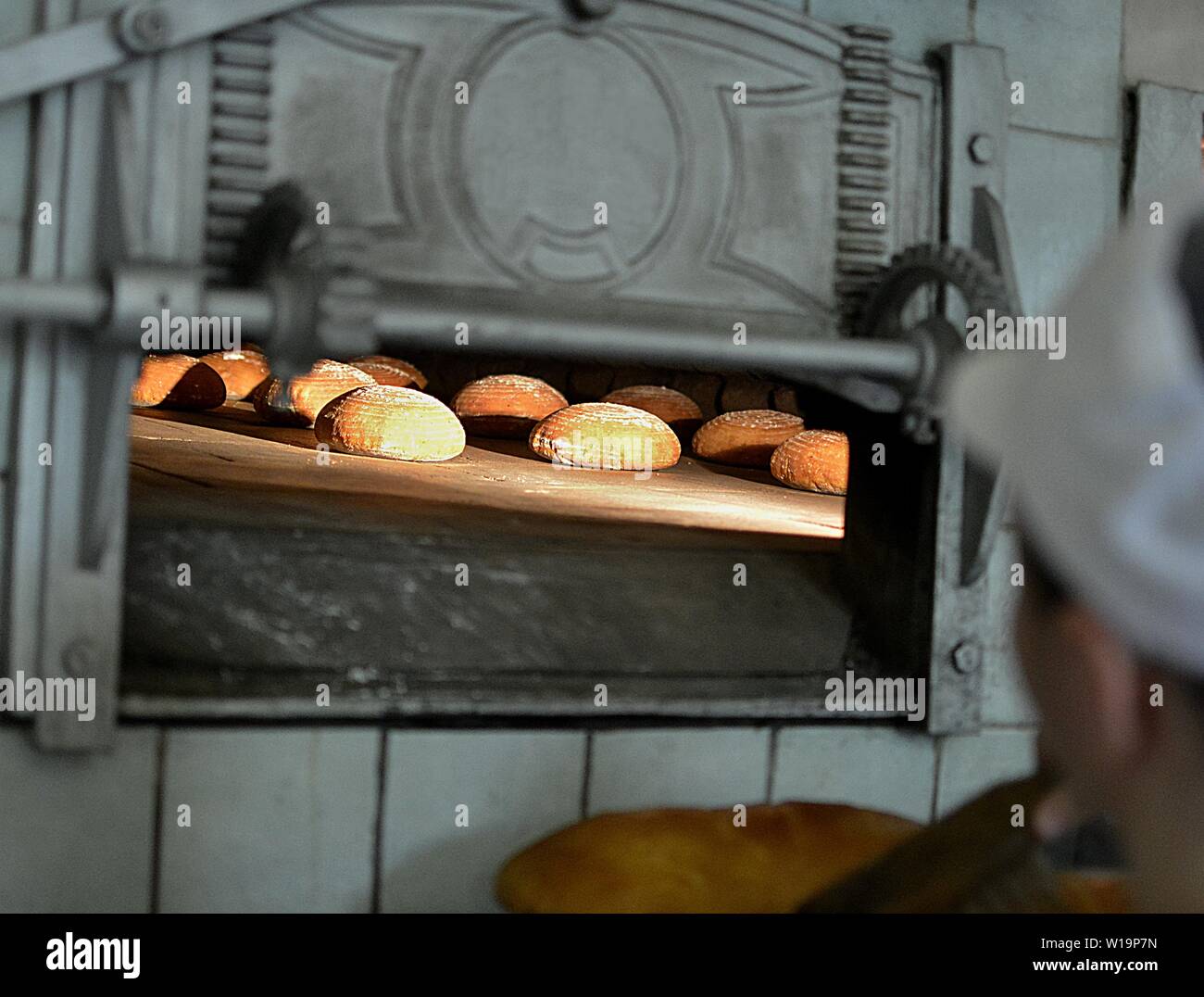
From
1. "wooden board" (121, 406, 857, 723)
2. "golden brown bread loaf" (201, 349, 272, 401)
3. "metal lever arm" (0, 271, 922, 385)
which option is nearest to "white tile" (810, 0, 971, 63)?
"metal lever arm" (0, 271, 922, 385)

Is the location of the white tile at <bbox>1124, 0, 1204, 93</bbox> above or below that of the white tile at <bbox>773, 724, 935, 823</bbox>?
above

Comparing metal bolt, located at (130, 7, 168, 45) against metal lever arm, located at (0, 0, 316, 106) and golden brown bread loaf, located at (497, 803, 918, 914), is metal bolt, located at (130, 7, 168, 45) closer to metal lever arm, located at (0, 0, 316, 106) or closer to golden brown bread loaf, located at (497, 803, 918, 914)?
metal lever arm, located at (0, 0, 316, 106)

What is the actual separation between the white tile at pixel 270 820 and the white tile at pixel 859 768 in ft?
1.57

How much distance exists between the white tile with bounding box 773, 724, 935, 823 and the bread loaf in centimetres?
139

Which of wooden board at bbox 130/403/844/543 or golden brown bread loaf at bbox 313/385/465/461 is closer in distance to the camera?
wooden board at bbox 130/403/844/543

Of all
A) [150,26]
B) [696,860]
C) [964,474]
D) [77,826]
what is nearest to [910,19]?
[964,474]

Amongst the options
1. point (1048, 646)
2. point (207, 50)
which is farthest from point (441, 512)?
point (1048, 646)

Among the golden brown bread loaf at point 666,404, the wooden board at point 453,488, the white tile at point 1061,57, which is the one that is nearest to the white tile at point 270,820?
the wooden board at point 453,488

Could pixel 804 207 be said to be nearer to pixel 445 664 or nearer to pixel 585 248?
pixel 585 248

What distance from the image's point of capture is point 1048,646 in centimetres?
51

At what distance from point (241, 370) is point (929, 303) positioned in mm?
2147

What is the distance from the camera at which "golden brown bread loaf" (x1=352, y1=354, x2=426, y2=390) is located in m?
2.93

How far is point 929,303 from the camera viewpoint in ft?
4.70

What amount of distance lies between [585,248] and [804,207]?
0.27 metres
